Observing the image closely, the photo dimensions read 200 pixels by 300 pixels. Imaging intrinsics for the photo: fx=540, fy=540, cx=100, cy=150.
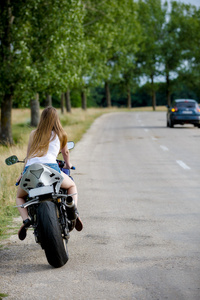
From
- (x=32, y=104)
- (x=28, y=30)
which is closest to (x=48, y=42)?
(x=28, y=30)

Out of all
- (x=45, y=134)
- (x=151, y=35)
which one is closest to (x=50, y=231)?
(x=45, y=134)

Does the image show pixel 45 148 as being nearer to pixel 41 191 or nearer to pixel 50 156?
pixel 50 156

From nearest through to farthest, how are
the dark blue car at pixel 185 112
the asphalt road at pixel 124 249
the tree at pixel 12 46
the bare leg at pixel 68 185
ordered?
the asphalt road at pixel 124 249, the bare leg at pixel 68 185, the tree at pixel 12 46, the dark blue car at pixel 185 112

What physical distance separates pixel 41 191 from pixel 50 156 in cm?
54

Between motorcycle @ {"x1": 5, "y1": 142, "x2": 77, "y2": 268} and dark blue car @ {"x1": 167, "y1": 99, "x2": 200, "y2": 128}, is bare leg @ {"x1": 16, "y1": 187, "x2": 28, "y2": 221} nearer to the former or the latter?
motorcycle @ {"x1": 5, "y1": 142, "x2": 77, "y2": 268}

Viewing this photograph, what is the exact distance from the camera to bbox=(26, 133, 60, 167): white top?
17.4ft

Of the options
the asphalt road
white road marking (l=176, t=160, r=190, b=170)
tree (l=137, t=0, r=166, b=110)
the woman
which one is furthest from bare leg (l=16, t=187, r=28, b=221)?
tree (l=137, t=0, r=166, b=110)

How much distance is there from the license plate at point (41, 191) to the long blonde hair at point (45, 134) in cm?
48

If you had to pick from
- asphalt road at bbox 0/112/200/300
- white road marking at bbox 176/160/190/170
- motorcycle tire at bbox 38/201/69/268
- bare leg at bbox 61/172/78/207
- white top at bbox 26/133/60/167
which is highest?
white top at bbox 26/133/60/167

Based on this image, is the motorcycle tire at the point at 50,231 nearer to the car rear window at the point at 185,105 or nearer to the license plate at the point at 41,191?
the license plate at the point at 41,191

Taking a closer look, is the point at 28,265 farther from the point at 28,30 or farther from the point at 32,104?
the point at 32,104

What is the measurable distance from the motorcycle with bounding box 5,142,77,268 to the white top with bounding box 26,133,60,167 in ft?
0.74

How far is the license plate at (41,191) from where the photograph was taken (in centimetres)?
493

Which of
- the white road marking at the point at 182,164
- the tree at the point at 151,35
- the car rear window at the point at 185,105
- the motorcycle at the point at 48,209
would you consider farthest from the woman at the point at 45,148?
→ the tree at the point at 151,35
